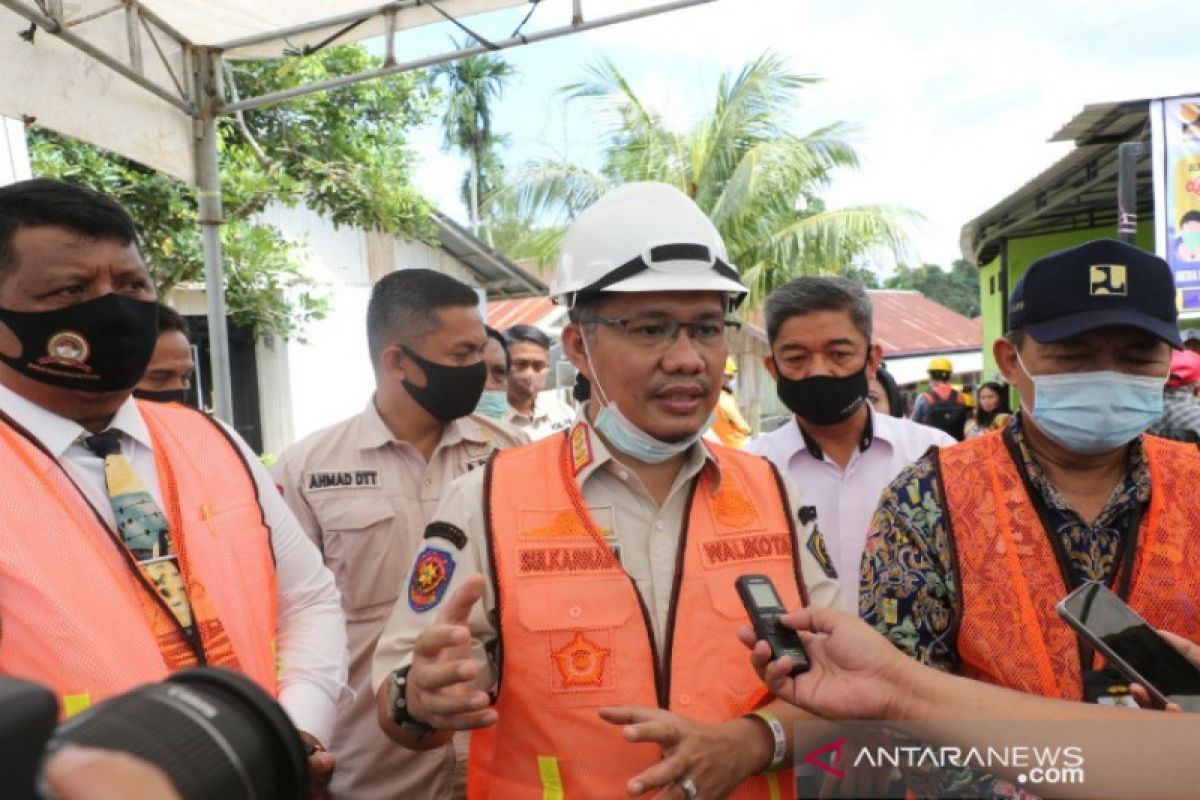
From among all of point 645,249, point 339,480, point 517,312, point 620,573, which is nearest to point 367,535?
point 339,480

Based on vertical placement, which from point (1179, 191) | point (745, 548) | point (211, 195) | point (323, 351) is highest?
point (211, 195)

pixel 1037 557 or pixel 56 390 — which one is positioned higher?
pixel 56 390

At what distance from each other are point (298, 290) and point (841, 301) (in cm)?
1128

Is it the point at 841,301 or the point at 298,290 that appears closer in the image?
the point at 841,301

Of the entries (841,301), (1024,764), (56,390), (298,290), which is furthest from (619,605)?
(298,290)

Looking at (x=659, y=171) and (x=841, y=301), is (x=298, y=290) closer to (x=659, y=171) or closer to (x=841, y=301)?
(x=659, y=171)

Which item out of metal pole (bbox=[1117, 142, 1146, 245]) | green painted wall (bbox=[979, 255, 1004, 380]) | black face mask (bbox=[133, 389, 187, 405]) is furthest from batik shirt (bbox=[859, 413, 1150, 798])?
green painted wall (bbox=[979, 255, 1004, 380])

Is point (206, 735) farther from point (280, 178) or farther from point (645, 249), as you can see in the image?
point (280, 178)

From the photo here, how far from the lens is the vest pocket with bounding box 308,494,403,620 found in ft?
9.47

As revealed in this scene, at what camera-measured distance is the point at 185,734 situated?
0.74 m

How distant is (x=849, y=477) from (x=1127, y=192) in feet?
16.3

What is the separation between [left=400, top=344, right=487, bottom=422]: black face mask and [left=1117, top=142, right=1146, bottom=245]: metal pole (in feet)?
17.0

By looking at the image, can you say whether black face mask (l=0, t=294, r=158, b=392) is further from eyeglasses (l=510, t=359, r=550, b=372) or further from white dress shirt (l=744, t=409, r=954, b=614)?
eyeglasses (l=510, t=359, r=550, b=372)

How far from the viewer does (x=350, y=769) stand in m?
2.79
